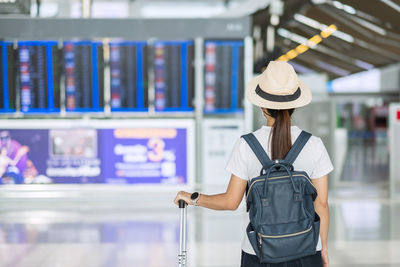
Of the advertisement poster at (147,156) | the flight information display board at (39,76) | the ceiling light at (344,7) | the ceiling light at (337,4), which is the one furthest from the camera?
the ceiling light at (344,7)

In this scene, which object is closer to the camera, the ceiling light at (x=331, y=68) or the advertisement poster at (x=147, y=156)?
the advertisement poster at (x=147, y=156)

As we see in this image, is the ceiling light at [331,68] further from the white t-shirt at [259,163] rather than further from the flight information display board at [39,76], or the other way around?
the white t-shirt at [259,163]

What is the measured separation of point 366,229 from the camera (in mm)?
5797

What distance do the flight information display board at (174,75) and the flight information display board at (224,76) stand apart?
237 mm

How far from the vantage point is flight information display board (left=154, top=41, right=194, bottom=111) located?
7695mm

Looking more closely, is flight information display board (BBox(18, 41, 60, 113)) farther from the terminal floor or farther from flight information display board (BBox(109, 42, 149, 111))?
the terminal floor

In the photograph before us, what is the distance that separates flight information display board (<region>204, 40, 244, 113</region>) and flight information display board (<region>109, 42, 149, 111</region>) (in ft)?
2.85

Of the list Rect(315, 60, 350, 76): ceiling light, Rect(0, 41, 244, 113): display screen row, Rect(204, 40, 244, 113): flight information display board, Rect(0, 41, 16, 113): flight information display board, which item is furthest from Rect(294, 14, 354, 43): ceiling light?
Rect(0, 41, 16, 113): flight information display board

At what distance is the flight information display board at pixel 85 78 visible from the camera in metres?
7.71

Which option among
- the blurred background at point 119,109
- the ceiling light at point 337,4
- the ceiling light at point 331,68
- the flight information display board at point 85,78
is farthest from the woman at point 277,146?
the ceiling light at point 331,68

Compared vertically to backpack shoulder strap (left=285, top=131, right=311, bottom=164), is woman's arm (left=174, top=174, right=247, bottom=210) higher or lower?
lower

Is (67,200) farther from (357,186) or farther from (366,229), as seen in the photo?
(357,186)

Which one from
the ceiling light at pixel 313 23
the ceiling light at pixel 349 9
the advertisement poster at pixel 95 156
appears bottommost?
the advertisement poster at pixel 95 156

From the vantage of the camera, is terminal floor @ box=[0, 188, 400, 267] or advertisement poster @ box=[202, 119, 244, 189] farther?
advertisement poster @ box=[202, 119, 244, 189]
